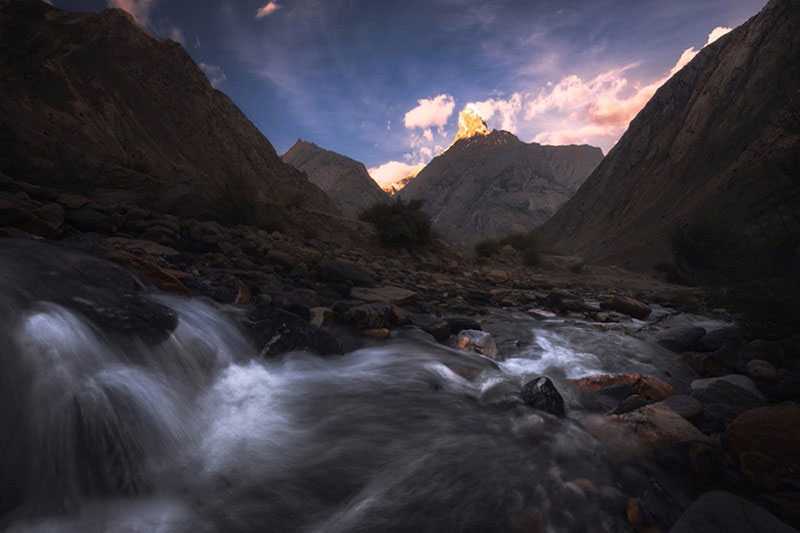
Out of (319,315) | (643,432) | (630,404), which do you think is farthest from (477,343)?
(643,432)

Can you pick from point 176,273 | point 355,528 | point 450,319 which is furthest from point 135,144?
point 355,528

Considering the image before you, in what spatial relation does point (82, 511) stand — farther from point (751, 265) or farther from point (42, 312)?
point (751, 265)

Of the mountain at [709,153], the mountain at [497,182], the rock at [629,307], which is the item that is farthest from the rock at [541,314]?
the mountain at [497,182]

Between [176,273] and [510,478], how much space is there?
387cm

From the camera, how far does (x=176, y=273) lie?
4270 millimetres

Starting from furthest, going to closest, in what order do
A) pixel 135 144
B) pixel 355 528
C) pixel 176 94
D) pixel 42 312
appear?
pixel 176 94, pixel 135 144, pixel 42 312, pixel 355 528

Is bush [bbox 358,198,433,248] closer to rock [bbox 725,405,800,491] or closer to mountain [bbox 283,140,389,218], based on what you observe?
rock [bbox 725,405,800,491]

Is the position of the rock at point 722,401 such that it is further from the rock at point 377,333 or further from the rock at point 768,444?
the rock at point 377,333

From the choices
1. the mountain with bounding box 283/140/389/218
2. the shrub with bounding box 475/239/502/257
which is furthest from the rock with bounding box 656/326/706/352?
the mountain with bounding box 283/140/389/218

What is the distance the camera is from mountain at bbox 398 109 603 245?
7069cm

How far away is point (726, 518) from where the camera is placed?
5.93 ft

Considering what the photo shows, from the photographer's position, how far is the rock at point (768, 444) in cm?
219

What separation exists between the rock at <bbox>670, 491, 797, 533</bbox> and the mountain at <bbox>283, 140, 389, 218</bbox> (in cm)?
5060

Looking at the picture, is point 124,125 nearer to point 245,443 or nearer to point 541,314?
point 541,314
